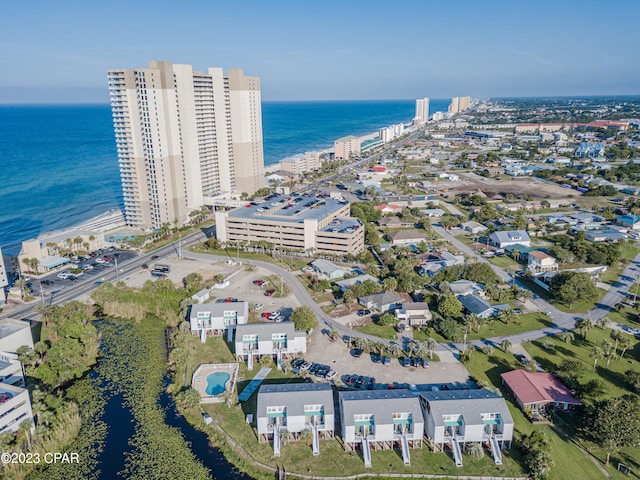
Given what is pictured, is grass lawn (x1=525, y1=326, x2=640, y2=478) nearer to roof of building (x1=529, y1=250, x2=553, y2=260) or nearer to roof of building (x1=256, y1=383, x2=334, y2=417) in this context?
roof of building (x1=529, y1=250, x2=553, y2=260)

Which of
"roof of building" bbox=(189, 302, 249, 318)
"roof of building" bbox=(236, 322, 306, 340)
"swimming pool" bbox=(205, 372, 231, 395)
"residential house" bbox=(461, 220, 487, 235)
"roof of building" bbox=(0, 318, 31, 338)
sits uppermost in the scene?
"roof of building" bbox=(0, 318, 31, 338)

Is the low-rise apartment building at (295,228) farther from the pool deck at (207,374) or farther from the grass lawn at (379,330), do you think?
the pool deck at (207,374)

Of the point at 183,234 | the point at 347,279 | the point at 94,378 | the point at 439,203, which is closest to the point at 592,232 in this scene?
the point at 439,203

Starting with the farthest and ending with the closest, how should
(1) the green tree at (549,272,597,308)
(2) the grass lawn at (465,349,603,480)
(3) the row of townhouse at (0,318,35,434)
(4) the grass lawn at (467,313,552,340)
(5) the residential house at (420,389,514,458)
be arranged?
(1) the green tree at (549,272,597,308) → (4) the grass lawn at (467,313,552,340) → (5) the residential house at (420,389,514,458) → (3) the row of townhouse at (0,318,35,434) → (2) the grass lawn at (465,349,603,480)

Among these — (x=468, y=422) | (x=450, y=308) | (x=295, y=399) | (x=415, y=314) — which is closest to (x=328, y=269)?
(x=415, y=314)

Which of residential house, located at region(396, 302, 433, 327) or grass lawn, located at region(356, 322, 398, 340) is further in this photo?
residential house, located at region(396, 302, 433, 327)

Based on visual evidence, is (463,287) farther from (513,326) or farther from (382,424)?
(382,424)

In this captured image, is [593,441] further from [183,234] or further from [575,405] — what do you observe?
[183,234]

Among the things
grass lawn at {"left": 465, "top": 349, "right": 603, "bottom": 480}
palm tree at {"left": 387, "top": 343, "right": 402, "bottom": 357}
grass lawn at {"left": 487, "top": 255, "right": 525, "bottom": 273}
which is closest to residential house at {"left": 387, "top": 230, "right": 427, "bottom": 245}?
grass lawn at {"left": 487, "top": 255, "right": 525, "bottom": 273}
